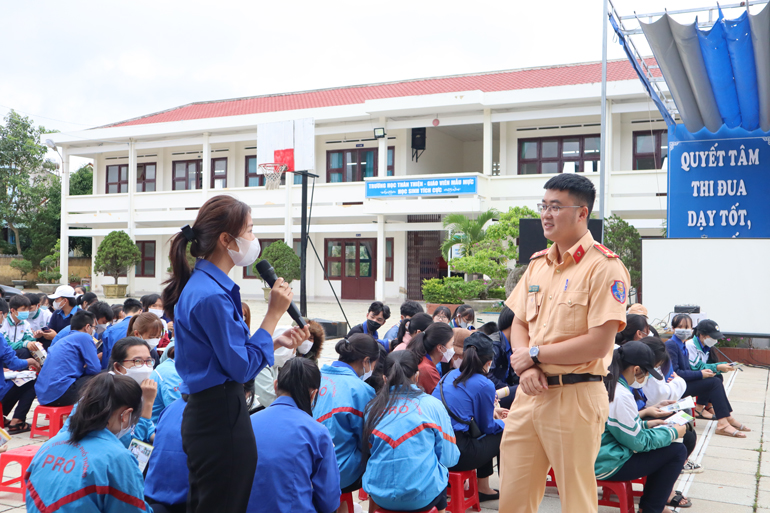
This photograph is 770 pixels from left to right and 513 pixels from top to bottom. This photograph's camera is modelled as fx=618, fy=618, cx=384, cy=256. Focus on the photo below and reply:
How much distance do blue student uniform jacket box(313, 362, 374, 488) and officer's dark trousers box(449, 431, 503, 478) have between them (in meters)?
0.66

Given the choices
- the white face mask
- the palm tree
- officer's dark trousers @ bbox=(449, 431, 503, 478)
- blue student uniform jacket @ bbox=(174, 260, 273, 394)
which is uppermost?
the palm tree

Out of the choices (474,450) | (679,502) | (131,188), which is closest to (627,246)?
(679,502)

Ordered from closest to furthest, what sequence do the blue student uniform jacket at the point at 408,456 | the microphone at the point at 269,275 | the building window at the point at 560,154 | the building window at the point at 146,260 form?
1. the microphone at the point at 269,275
2. the blue student uniform jacket at the point at 408,456
3. the building window at the point at 560,154
4. the building window at the point at 146,260

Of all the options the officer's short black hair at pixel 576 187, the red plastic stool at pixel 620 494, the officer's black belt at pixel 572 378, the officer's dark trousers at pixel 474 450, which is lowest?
the red plastic stool at pixel 620 494

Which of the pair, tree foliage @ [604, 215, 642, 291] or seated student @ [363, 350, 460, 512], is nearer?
seated student @ [363, 350, 460, 512]

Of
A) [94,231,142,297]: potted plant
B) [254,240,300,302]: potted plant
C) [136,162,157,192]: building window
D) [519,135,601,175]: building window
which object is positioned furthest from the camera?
[136,162,157,192]: building window

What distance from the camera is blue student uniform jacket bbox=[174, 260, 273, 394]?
6.70 feet

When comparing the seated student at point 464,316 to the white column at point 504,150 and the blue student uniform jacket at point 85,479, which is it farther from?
the white column at point 504,150

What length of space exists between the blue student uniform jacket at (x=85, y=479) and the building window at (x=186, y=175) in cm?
2329

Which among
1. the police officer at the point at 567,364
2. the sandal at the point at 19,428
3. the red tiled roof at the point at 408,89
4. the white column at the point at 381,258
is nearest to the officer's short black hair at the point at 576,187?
the police officer at the point at 567,364

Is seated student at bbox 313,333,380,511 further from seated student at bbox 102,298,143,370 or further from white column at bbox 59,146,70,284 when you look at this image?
white column at bbox 59,146,70,284

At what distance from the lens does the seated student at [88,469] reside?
2.34 m

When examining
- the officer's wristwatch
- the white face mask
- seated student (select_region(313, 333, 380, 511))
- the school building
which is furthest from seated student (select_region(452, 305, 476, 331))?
the school building

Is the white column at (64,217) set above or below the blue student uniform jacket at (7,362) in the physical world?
above
